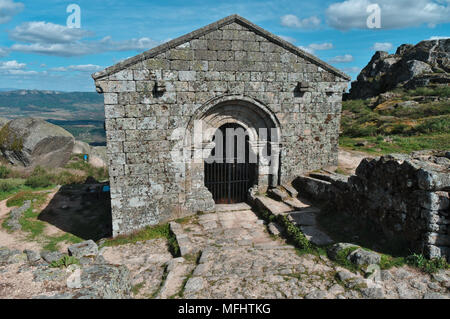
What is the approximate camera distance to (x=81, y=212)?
11375mm

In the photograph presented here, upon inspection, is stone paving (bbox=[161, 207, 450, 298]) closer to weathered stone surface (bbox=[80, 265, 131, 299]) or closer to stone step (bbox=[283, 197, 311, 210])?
weathered stone surface (bbox=[80, 265, 131, 299])

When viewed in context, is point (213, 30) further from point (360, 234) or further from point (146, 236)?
point (360, 234)

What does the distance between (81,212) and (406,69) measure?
120ft

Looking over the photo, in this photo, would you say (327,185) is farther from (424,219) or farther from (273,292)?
(273,292)

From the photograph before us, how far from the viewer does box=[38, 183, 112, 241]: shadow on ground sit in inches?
388

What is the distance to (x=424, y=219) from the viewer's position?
16.6 feet

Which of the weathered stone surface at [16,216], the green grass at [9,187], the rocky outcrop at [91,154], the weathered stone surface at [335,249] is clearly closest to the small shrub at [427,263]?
the weathered stone surface at [335,249]

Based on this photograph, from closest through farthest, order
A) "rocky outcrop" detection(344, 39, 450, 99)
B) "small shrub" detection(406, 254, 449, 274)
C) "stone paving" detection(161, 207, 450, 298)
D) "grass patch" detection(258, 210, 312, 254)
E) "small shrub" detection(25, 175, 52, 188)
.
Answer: "stone paving" detection(161, 207, 450, 298), "small shrub" detection(406, 254, 449, 274), "grass patch" detection(258, 210, 312, 254), "small shrub" detection(25, 175, 52, 188), "rocky outcrop" detection(344, 39, 450, 99)

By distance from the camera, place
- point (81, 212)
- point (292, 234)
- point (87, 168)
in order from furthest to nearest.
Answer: point (87, 168)
point (81, 212)
point (292, 234)

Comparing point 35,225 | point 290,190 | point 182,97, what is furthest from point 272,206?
point 35,225

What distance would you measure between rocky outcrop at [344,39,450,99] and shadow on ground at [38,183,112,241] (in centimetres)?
3194

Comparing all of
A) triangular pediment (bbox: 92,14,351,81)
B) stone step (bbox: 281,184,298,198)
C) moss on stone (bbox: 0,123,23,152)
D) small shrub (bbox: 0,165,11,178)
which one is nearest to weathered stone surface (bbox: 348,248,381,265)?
stone step (bbox: 281,184,298,198)

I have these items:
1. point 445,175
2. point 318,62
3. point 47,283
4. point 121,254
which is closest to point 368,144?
point 318,62
